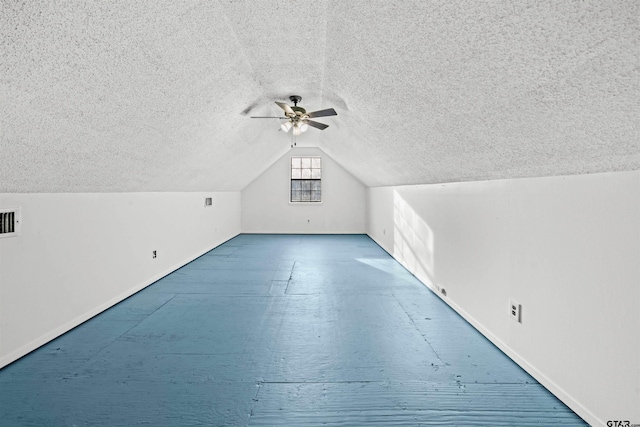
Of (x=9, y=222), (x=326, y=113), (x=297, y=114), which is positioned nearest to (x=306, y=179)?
(x=297, y=114)

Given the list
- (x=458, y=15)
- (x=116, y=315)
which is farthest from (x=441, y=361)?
(x=116, y=315)

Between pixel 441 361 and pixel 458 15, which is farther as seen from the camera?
pixel 441 361

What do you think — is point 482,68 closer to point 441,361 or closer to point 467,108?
point 467,108

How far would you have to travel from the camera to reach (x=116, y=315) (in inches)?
127

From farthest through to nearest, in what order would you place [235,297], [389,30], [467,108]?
[235,297] < [467,108] < [389,30]

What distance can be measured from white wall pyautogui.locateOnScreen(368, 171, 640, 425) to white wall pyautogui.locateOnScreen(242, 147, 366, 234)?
6.15 metres

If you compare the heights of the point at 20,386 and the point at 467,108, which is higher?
the point at 467,108

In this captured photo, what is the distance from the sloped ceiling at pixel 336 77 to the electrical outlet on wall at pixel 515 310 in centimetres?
93

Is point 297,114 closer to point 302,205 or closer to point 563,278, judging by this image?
point 563,278

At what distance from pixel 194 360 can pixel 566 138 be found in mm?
2671

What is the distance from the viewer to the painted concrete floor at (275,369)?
71.3 inches

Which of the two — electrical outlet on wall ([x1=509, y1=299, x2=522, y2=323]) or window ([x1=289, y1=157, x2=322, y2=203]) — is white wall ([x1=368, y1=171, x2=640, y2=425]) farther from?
window ([x1=289, y1=157, x2=322, y2=203])

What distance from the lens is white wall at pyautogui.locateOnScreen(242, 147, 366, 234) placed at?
9.42m

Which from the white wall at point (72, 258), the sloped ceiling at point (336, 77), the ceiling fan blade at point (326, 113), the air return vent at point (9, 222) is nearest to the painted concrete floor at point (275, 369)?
the white wall at point (72, 258)
